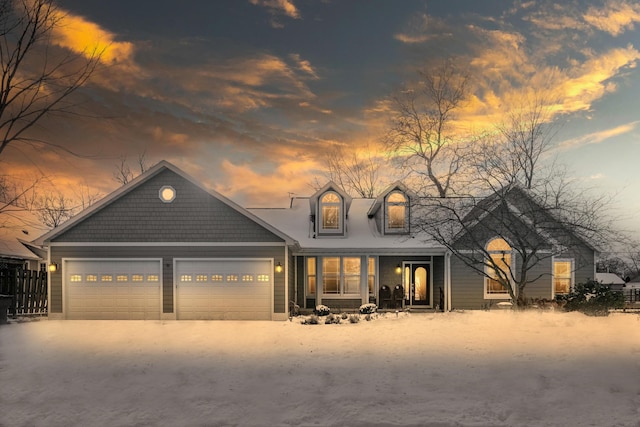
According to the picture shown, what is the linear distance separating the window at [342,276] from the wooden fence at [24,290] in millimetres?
12611

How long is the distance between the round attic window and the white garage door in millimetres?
2449

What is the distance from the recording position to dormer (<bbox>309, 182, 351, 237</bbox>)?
23.8 meters

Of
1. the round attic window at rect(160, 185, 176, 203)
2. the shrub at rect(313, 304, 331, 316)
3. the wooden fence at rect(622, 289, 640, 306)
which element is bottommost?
the wooden fence at rect(622, 289, 640, 306)

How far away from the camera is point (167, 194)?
66.4ft

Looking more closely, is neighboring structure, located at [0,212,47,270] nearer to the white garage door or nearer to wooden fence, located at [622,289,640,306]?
the white garage door

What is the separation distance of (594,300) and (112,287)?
17840 mm

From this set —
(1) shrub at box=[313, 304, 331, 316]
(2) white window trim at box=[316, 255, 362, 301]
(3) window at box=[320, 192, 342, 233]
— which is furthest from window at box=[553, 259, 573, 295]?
(1) shrub at box=[313, 304, 331, 316]

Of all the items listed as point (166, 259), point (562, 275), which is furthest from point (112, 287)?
point (562, 275)

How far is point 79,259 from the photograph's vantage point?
20.3 metres

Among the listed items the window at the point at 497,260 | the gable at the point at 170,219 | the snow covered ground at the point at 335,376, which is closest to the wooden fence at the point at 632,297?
the window at the point at 497,260

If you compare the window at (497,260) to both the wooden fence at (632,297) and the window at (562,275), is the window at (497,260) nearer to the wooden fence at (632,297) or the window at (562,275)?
the window at (562,275)

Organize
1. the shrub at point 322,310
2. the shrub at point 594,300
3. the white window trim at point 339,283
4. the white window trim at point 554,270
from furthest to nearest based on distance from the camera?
the white window trim at point 339,283, the white window trim at point 554,270, the shrub at point 322,310, the shrub at point 594,300

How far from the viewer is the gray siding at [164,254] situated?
20.2 meters

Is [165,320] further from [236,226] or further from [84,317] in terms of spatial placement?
[236,226]
